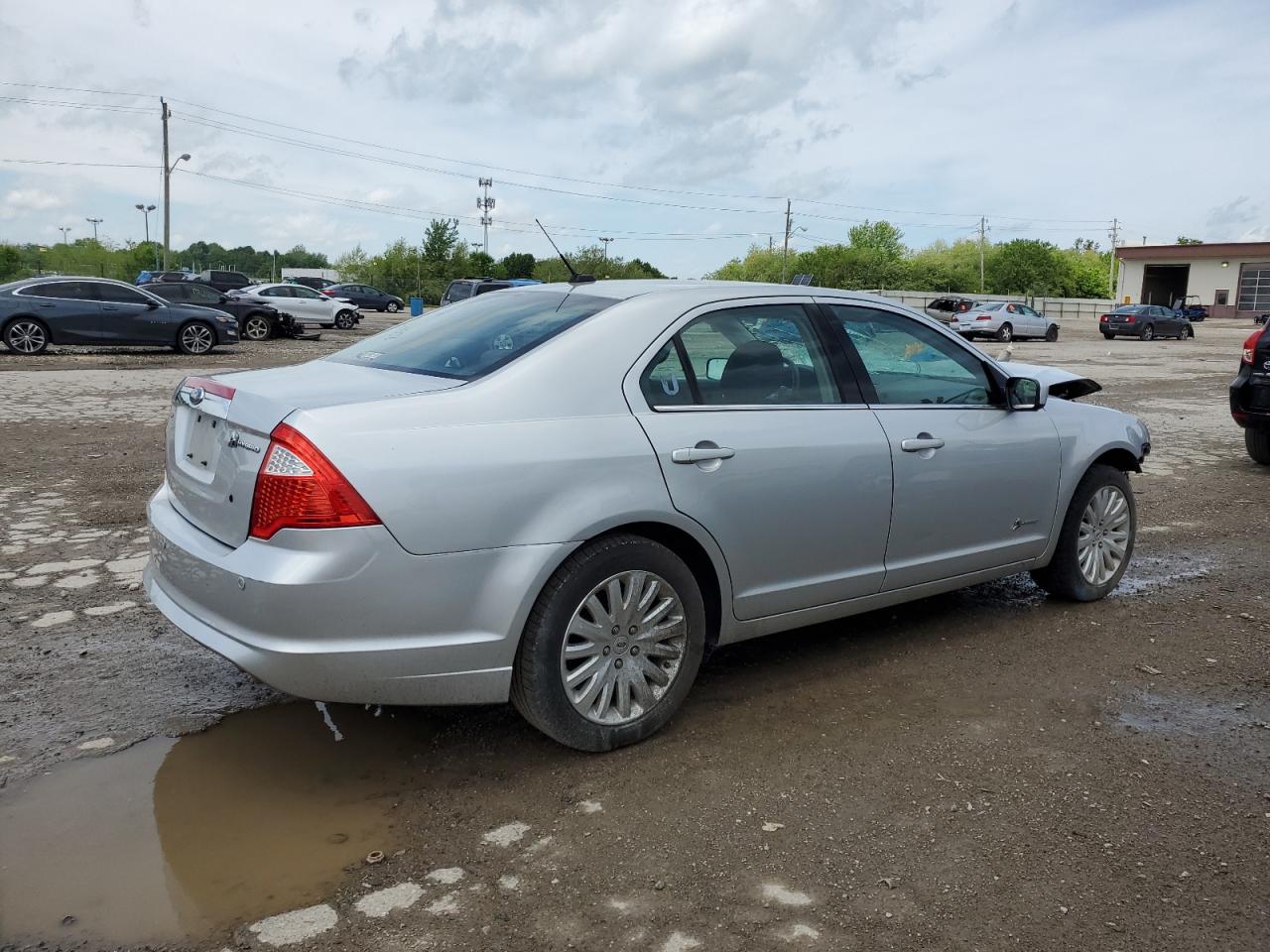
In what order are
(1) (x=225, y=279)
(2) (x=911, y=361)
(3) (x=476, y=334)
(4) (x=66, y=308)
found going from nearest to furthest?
(3) (x=476, y=334), (2) (x=911, y=361), (4) (x=66, y=308), (1) (x=225, y=279)

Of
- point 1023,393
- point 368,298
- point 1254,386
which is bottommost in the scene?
point 1254,386

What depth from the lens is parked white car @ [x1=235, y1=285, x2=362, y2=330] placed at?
31031 mm

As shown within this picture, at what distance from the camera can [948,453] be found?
444cm

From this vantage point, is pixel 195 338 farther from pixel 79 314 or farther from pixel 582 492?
pixel 582 492

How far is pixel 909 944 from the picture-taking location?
2.62 m

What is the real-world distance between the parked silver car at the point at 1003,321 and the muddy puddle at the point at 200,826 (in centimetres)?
3534

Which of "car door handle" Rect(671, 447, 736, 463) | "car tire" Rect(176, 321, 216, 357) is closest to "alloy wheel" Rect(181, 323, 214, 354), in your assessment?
"car tire" Rect(176, 321, 216, 357)

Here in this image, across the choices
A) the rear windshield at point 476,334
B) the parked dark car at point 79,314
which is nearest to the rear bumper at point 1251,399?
the rear windshield at point 476,334

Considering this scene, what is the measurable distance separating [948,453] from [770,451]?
99 centimetres

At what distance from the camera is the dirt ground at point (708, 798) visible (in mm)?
2713

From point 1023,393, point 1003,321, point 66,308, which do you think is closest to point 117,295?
point 66,308

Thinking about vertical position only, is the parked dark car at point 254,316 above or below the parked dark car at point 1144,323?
below

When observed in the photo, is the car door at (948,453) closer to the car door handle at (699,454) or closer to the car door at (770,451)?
the car door at (770,451)

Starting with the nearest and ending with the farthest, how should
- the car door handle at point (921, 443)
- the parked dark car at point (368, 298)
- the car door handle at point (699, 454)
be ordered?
1. the car door handle at point (699, 454)
2. the car door handle at point (921, 443)
3. the parked dark car at point (368, 298)
